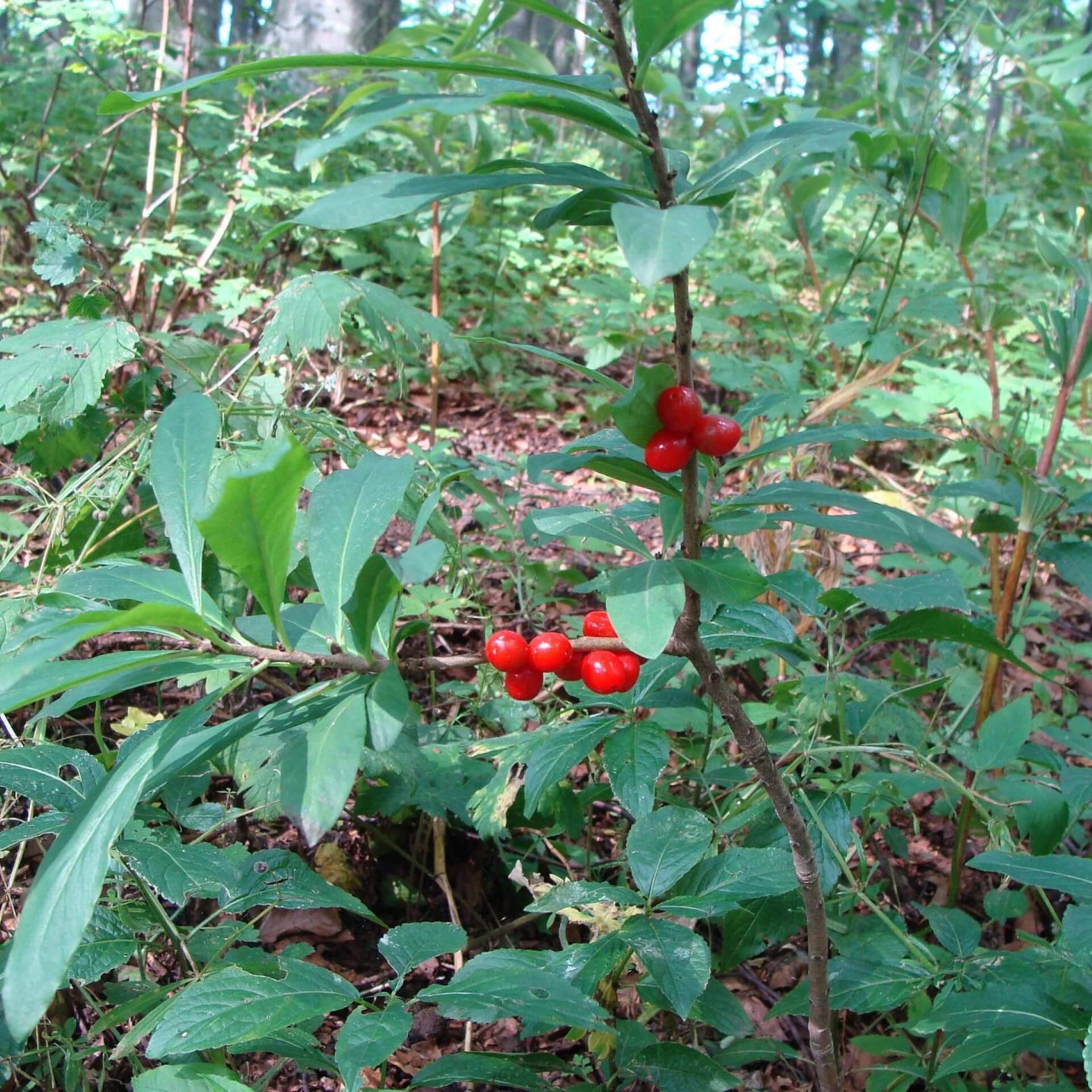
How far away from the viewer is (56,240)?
2.13 metres

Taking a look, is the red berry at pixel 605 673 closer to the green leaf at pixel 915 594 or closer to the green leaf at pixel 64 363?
the green leaf at pixel 915 594

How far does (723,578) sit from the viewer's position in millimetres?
854

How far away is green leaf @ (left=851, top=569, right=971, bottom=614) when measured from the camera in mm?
1190

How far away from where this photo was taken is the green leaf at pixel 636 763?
1139 millimetres

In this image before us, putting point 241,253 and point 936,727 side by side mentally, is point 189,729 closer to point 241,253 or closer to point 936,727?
point 936,727

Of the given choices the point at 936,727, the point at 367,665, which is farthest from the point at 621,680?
the point at 936,727

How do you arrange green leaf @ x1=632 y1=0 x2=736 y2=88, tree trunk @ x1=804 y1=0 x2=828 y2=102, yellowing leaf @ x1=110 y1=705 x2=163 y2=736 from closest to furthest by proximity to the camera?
green leaf @ x1=632 y1=0 x2=736 y2=88
yellowing leaf @ x1=110 y1=705 x2=163 y2=736
tree trunk @ x1=804 y1=0 x2=828 y2=102

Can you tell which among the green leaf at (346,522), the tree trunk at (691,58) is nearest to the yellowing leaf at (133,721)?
the green leaf at (346,522)

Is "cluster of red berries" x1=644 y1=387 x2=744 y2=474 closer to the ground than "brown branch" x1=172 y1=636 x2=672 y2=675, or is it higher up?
higher up

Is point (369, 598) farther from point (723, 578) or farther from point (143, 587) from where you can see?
point (723, 578)

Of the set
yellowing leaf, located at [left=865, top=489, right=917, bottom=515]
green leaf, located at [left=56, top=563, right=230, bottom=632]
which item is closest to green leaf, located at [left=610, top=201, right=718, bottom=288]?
green leaf, located at [left=56, top=563, right=230, bottom=632]

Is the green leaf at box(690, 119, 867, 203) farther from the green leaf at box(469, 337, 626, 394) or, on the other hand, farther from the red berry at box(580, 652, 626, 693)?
the red berry at box(580, 652, 626, 693)

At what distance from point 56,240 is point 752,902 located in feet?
7.05

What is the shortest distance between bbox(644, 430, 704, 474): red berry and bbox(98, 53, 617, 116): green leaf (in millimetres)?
304
